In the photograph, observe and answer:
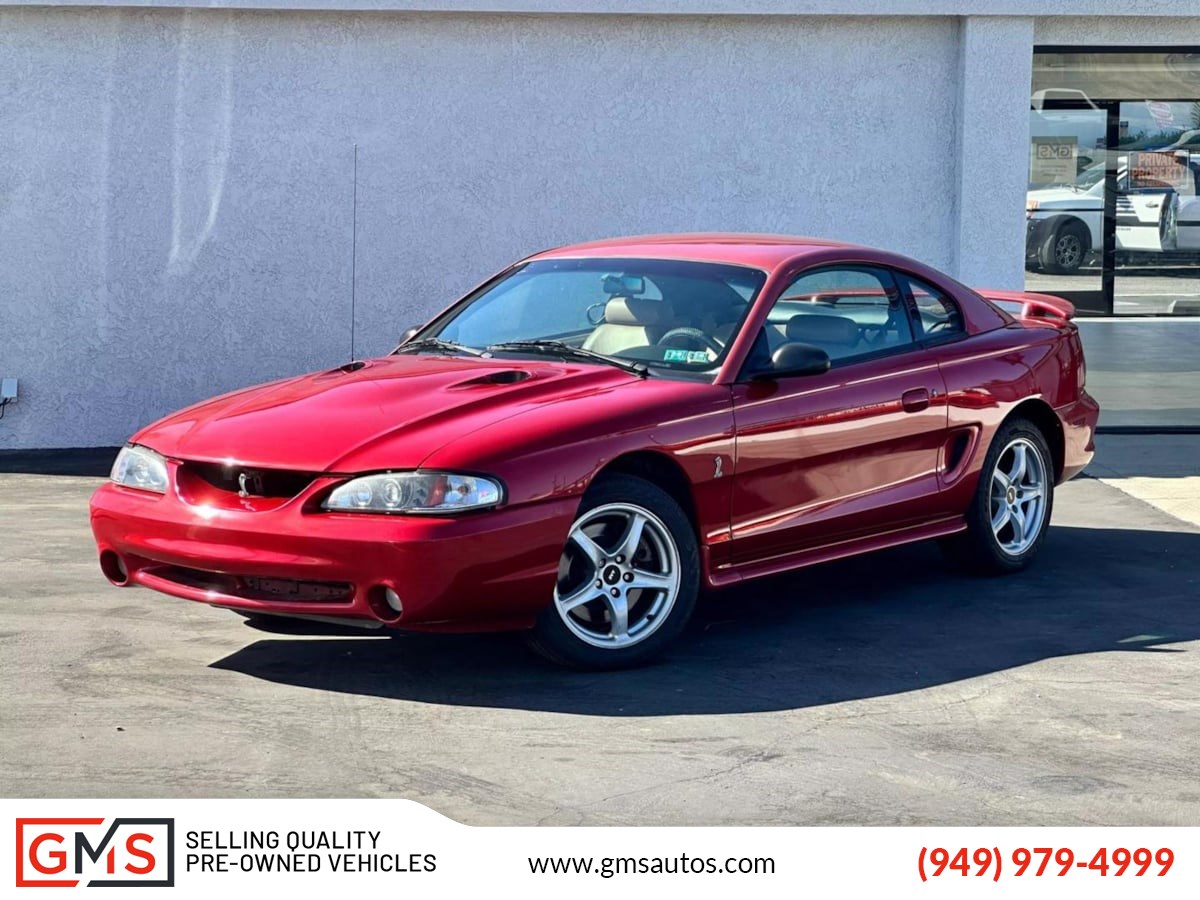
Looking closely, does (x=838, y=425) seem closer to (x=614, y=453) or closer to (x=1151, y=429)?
(x=614, y=453)

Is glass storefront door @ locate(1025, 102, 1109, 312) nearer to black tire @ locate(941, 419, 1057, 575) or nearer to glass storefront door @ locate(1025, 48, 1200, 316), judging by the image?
glass storefront door @ locate(1025, 48, 1200, 316)

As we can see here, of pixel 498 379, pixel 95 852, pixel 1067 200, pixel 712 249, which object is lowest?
pixel 95 852

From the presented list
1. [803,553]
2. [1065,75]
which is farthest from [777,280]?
[1065,75]

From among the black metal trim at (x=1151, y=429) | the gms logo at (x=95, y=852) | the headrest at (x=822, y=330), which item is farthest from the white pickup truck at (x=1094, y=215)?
the gms logo at (x=95, y=852)

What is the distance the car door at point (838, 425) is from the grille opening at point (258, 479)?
1604 millimetres

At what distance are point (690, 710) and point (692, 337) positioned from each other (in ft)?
5.46

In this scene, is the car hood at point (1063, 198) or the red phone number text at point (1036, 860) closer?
the red phone number text at point (1036, 860)

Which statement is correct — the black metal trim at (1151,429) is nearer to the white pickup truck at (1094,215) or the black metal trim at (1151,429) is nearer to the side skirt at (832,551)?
the white pickup truck at (1094,215)

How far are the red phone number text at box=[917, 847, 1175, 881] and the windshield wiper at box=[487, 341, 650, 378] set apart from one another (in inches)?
106

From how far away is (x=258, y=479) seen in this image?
6.14 meters

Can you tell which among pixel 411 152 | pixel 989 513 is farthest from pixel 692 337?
pixel 411 152

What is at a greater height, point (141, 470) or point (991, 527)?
point (141, 470)

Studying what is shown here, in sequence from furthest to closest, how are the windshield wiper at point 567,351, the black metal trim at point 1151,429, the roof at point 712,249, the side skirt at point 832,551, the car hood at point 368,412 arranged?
the black metal trim at point 1151,429, the roof at point 712,249, the windshield wiper at point 567,351, the side skirt at point 832,551, the car hood at point 368,412

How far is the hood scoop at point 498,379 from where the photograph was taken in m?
6.63
